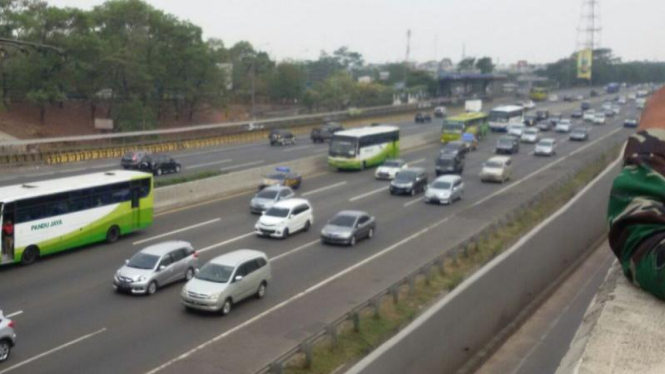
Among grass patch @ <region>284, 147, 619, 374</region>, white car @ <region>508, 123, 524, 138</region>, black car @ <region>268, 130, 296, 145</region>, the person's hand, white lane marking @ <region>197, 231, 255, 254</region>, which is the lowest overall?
white lane marking @ <region>197, 231, 255, 254</region>

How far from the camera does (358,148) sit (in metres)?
40.4

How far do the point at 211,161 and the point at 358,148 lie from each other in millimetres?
8789

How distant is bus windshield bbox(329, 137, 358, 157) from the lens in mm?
40156

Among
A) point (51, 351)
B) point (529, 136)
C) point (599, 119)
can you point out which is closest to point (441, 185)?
point (51, 351)

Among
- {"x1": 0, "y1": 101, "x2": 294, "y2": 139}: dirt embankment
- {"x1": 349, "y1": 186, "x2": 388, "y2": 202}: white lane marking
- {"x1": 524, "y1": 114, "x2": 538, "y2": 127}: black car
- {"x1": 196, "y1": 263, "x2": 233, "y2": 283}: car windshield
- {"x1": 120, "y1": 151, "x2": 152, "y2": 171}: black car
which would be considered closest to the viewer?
{"x1": 196, "y1": 263, "x2": 233, "y2": 283}: car windshield

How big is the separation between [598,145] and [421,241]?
35042mm

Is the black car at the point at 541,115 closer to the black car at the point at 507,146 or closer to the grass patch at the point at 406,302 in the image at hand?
the black car at the point at 507,146

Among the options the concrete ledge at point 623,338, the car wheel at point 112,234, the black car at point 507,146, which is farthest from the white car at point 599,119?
the concrete ledge at point 623,338

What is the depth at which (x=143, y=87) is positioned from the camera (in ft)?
190

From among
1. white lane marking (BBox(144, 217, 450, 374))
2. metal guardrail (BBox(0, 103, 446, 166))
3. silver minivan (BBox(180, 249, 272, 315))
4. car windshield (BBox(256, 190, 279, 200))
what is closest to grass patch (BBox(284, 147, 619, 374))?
white lane marking (BBox(144, 217, 450, 374))

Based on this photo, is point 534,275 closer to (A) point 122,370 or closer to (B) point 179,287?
(B) point 179,287

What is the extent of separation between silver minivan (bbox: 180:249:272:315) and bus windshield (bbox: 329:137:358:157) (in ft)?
73.8

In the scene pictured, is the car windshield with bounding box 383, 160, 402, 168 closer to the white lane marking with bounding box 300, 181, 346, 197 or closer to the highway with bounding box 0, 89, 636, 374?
the white lane marking with bounding box 300, 181, 346, 197

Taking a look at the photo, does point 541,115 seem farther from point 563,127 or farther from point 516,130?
point 516,130
